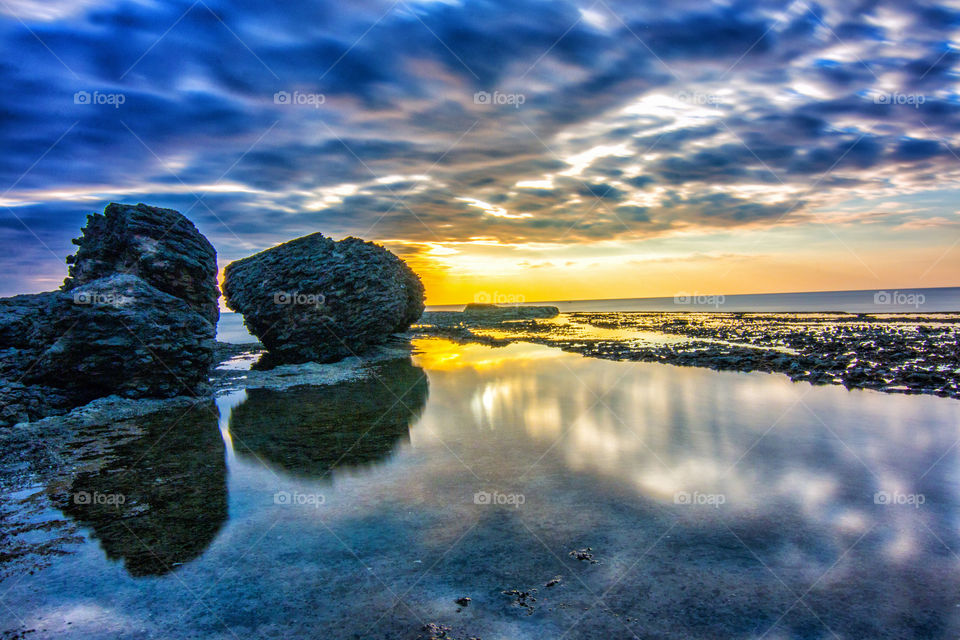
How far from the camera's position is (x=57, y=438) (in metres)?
16.0

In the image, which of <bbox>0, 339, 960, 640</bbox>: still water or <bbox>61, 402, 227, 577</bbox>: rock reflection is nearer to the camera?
<bbox>0, 339, 960, 640</bbox>: still water

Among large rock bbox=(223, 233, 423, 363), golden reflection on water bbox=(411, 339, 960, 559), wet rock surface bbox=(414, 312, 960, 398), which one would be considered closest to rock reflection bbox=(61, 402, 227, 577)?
golden reflection on water bbox=(411, 339, 960, 559)

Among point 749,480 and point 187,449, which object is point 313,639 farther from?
point 187,449

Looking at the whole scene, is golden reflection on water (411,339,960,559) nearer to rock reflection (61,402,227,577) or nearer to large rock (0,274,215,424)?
rock reflection (61,402,227,577)

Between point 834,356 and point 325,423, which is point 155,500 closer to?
point 325,423

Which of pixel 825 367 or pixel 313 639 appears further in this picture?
pixel 825 367

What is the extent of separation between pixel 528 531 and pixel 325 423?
12.0 meters

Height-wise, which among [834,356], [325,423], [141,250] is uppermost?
[141,250]

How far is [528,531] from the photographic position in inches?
348

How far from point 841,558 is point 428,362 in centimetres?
3233

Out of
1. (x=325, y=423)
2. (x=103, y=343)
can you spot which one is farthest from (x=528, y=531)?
(x=103, y=343)

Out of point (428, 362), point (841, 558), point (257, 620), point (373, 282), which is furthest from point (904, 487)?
point (373, 282)

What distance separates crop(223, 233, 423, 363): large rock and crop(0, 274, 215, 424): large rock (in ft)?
37.9

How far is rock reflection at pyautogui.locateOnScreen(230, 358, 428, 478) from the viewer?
1424 centimetres
